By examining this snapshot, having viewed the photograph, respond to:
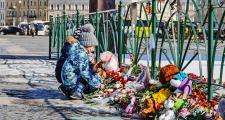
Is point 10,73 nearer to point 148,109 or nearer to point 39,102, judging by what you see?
point 39,102

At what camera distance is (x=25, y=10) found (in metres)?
166

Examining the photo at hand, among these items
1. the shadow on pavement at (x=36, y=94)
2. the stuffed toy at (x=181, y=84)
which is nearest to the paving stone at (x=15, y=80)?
the shadow on pavement at (x=36, y=94)

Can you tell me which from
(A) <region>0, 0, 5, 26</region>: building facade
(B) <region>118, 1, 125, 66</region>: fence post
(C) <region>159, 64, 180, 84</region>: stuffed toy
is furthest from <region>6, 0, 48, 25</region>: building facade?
(C) <region>159, 64, 180, 84</region>: stuffed toy

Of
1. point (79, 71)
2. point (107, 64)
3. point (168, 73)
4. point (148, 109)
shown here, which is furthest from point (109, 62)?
point (148, 109)

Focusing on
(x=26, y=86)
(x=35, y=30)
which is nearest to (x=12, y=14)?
(x=35, y=30)

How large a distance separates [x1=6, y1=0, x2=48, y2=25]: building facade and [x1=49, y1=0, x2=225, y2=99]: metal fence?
146m

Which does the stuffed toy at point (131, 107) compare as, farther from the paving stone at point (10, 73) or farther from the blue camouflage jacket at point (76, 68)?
the paving stone at point (10, 73)

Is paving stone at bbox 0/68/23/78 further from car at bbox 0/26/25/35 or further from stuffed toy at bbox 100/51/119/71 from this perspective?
car at bbox 0/26/25/35

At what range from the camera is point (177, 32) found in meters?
10.1

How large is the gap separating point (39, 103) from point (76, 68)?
2.86 feet

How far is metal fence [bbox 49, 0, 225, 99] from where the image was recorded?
8.30 m

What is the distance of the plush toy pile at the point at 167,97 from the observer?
7398 mm

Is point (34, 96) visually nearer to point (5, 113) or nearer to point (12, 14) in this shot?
point (5, 113)

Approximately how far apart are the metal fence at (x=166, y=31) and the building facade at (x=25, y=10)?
479 ft
